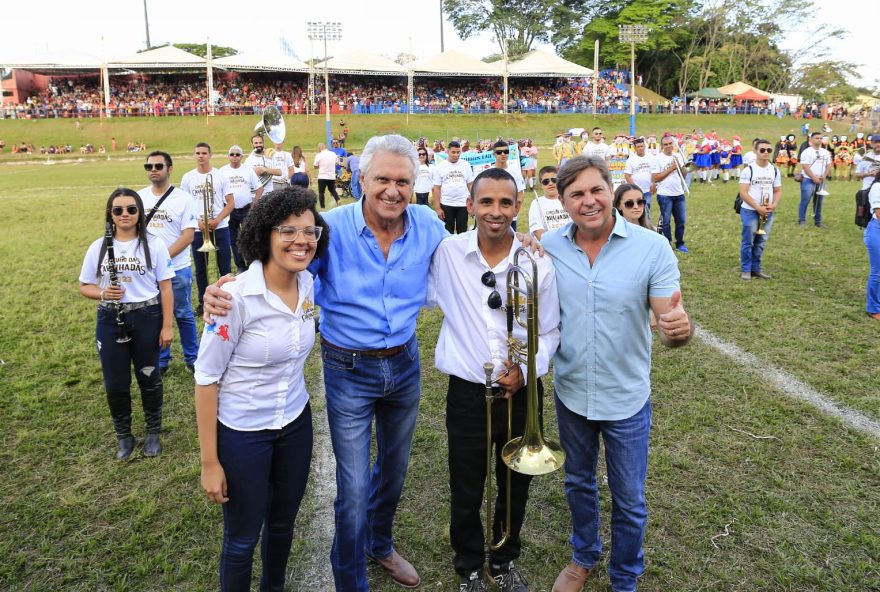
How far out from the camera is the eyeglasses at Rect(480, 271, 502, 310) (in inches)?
109

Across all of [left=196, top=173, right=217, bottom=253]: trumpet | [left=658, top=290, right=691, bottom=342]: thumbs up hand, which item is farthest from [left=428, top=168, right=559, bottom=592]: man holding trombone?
[left=196, top=173, right=217, bottom=253]: trumpet

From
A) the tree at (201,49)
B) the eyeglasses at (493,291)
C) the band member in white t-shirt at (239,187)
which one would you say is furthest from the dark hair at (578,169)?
the tree at (201,49)

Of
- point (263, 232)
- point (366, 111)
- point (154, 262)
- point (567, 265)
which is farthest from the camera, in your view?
point (366, 111)

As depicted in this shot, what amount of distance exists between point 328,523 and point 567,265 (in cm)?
231

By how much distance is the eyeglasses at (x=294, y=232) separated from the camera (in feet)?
8.41

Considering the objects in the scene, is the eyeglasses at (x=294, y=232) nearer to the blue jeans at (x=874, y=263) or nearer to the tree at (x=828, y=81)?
the blue jeans at (x=874, y=263)

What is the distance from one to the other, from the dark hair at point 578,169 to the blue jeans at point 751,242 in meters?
7.19

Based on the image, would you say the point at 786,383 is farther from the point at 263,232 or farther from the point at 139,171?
the point at 139,171

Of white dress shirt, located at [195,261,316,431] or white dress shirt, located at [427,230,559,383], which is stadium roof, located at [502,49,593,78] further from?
white dress shirt, located at [195,261,316,431]

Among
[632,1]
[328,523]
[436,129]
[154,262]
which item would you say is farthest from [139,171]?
[632,1]

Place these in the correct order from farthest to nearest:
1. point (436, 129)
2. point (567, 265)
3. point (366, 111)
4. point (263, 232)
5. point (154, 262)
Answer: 1. point (366, 111)
2. point (436, 129)
3. point (154, 262)
4. point (567, 265)
5. point (263, 232)

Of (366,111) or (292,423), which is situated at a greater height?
(366,111)

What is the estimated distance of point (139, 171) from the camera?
29797 millimetres

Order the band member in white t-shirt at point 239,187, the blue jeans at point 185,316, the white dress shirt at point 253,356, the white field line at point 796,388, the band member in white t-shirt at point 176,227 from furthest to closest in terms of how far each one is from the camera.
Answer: the band member in white t-shirt at point 239,187, the blue jeans at point 185,316, the band member in white t-shirt at point 176,227, the white field line at point 796,388, the white dress shirt at point 253,356
